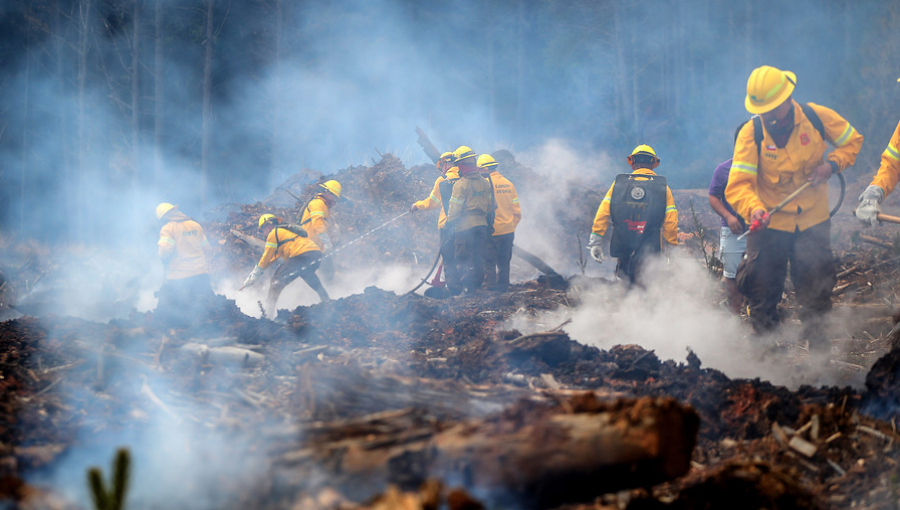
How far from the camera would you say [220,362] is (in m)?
4.16

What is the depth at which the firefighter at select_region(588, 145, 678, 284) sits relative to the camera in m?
7.15

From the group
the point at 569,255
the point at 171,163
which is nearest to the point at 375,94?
the point at 171,163

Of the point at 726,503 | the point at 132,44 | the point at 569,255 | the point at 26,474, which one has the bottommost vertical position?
the point at 726,503

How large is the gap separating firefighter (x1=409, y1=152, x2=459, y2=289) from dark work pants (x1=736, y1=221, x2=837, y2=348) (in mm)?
4883

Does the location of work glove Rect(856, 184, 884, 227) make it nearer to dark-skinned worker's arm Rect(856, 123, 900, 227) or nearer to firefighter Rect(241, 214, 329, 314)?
dark-skinned worker's arm Rect(856, 123, 900, 227)

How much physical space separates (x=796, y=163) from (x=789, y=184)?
18cm

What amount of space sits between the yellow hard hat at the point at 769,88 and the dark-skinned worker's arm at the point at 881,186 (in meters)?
0.86

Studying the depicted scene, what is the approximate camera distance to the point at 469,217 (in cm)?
859

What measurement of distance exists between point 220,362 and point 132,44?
23324mm

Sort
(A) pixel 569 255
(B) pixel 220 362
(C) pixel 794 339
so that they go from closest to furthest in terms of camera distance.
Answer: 1. (B) pixel 220 362
2. (C) pixel 794 339
3. (A) pixel 569 255

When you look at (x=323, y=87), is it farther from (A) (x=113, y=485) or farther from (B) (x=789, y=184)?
(A) (x=113, y=485)

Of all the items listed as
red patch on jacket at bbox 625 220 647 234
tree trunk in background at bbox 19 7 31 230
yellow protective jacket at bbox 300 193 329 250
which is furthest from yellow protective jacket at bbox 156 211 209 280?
tree trunk in background at bbox 19 7 31 230

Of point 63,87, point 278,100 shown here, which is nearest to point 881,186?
point 278,100

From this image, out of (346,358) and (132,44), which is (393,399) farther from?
(132,44)
